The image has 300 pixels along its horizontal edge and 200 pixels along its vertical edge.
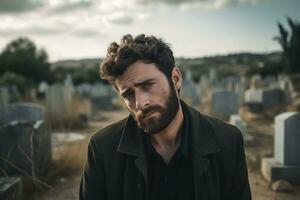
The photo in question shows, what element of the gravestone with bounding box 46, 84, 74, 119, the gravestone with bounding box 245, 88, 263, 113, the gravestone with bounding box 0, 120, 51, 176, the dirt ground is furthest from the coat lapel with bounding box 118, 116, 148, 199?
the gravestone with bounding box 245, 88, 263, 113

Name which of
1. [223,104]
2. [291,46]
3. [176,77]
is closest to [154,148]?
[176,77]

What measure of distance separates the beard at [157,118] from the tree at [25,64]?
106ft

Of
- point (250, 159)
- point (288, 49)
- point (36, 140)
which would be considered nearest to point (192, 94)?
point (250, 159)

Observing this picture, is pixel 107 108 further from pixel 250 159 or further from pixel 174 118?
pixel 174 118

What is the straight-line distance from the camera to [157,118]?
2318mm

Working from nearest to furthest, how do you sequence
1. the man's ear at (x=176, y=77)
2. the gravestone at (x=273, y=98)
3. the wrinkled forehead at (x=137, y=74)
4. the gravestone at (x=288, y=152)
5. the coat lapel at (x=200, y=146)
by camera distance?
1. the coat lapel at (x=200, y=146)
2. the wrinkled forehead at (x=137, y=74)
3. the man's ear at (x=176, y=77)
4. the gravestone at (x=288, y=152)
5. the gravestone at (x=273, y=98)

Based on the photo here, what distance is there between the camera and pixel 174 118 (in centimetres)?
243

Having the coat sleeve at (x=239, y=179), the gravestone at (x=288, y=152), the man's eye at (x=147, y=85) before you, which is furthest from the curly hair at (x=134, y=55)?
the gravestone at (x=288, y=152)

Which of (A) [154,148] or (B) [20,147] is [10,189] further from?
(A) [154,148]

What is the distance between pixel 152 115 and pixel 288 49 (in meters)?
33.0

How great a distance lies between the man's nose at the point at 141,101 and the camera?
7.56 ft

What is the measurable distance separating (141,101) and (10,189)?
2.54 m

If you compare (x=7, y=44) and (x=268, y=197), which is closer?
(x=268, y=197)

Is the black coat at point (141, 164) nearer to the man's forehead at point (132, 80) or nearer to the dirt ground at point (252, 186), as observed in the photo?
the man's forehead at point (132, 80)
